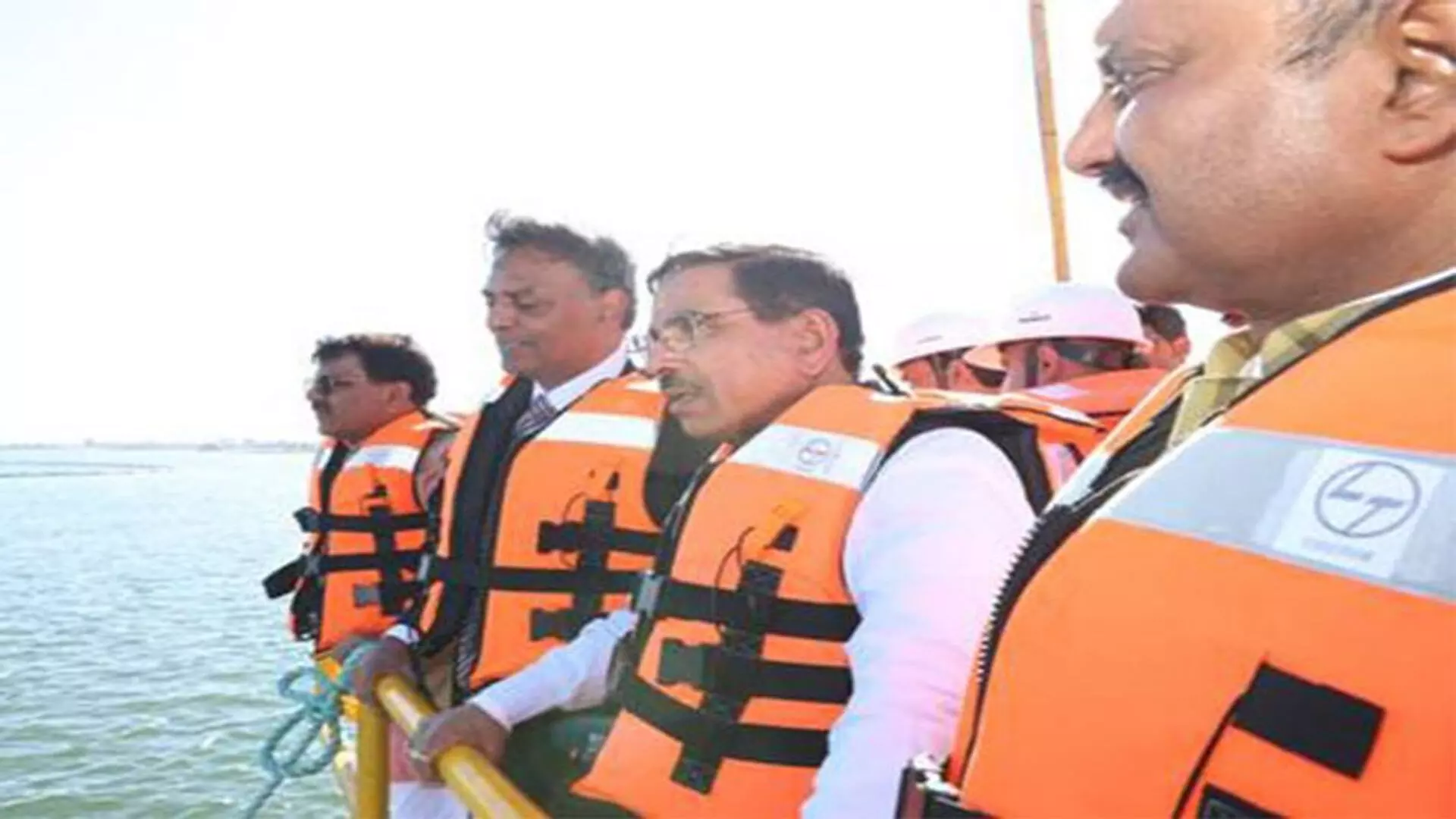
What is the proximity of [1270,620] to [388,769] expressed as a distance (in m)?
3.00

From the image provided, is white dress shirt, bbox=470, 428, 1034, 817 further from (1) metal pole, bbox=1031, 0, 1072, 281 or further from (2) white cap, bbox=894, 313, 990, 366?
(1) metal pole, bbox=1031, 0, 1072, 281

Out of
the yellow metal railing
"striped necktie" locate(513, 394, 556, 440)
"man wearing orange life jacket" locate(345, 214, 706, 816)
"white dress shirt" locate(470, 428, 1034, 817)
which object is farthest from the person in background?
the yellow metal railing

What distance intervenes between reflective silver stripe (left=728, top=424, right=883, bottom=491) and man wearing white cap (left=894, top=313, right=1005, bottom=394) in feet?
11.2

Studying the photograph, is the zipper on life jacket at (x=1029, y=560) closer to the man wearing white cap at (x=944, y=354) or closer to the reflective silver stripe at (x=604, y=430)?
the reflective silver stripe at (x=604, y=430)

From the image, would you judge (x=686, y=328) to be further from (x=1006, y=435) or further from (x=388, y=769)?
(x=388, y=769)

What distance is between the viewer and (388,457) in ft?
17.7

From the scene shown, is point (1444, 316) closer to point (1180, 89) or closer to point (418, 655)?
point (1180, 89)

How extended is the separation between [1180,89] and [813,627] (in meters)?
1.17

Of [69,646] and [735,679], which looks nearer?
[735,679]

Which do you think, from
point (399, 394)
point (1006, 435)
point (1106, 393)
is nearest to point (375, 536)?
point (399, 394)

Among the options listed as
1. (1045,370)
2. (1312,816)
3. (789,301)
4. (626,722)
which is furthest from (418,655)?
(1312,816)

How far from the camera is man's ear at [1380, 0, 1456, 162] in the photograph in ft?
3.02

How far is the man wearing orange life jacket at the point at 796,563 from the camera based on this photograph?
67.1 inches

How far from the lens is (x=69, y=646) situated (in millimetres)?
14055
